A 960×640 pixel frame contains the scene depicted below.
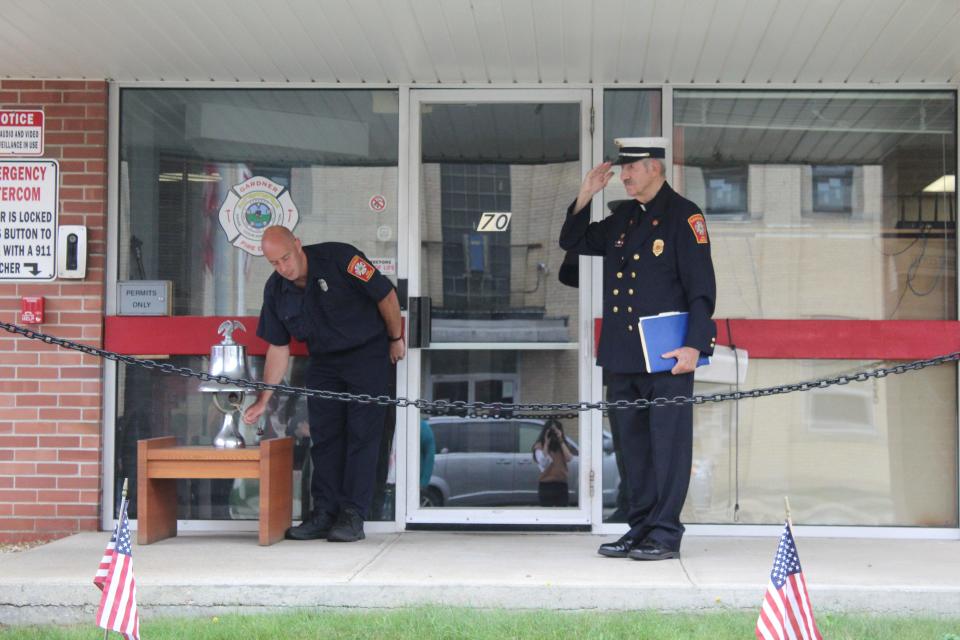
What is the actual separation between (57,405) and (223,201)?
4.59ft

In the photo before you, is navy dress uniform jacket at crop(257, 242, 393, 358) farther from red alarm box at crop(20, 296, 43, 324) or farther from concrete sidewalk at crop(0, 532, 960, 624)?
red alarm box at crop(20, 296, 43, 324)

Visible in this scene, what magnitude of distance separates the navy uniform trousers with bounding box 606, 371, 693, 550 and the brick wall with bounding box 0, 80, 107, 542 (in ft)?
9.34

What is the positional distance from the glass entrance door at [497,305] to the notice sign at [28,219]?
193cm

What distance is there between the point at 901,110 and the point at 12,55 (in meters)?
4.64

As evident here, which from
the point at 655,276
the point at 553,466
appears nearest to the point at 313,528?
the point at 553,466

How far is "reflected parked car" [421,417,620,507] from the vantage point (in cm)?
629

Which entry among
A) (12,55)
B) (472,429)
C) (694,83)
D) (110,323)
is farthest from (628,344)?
(12,55)

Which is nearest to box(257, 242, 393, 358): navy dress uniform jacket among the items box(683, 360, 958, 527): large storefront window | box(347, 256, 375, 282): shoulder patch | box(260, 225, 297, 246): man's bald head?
box(347, 256, 375, 282): shoulder patch

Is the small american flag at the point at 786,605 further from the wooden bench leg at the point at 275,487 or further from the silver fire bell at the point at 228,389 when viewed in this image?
the silver fire bell at the point at 228,389

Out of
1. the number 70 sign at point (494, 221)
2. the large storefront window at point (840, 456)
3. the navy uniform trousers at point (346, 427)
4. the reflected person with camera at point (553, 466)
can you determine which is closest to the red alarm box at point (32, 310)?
the navy uniform trousers at point (346, 427)

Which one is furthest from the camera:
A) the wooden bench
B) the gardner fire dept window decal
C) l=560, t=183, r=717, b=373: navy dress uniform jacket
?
the gardner fire dept window decal

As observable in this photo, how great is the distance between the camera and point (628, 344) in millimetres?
5375

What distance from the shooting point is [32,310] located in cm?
625

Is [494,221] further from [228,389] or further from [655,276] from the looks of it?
[228,389]
